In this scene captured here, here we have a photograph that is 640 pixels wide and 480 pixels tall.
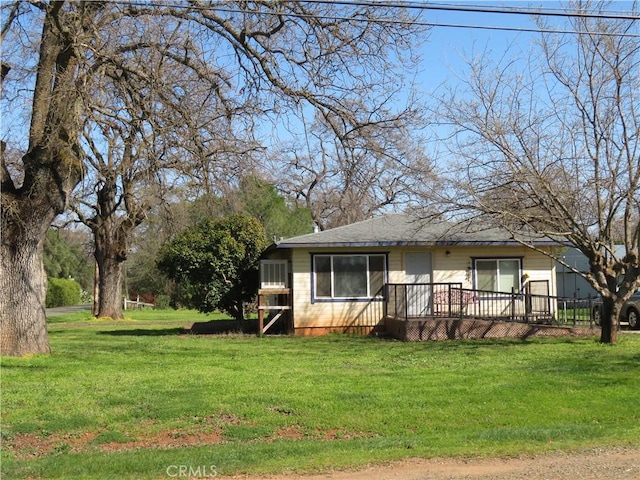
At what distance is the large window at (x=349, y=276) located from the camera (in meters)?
22.5

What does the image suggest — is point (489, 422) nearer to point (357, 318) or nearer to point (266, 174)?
point (266, 174)

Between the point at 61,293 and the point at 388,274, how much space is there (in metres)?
45.1

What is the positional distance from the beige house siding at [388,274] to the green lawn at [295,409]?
22.1 feet

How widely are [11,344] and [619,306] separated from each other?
548 inches

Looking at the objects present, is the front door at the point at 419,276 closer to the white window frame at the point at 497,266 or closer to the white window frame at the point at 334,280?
the white window frame at the point at 334,280

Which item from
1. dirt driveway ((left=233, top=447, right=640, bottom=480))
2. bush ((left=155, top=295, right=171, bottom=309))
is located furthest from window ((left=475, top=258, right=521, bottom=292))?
bush ((left=155, top=295, right=171, bottom=309))

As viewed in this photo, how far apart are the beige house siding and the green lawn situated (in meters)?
6.74

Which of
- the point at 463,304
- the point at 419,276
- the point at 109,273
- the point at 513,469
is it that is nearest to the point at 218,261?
the point at 419,276

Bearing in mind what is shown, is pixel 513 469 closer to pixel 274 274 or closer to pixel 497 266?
pixel 274 274

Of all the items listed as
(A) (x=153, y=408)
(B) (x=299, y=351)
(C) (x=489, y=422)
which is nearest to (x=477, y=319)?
(B) (x=299, y=351)

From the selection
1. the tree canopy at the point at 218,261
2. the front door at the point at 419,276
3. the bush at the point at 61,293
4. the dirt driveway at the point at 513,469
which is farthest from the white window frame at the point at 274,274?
the bush at the point at 61,293

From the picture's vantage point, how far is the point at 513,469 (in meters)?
7.06

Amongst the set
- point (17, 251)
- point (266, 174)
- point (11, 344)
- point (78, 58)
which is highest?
point (78, 58)

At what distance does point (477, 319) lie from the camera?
67.5 ft
